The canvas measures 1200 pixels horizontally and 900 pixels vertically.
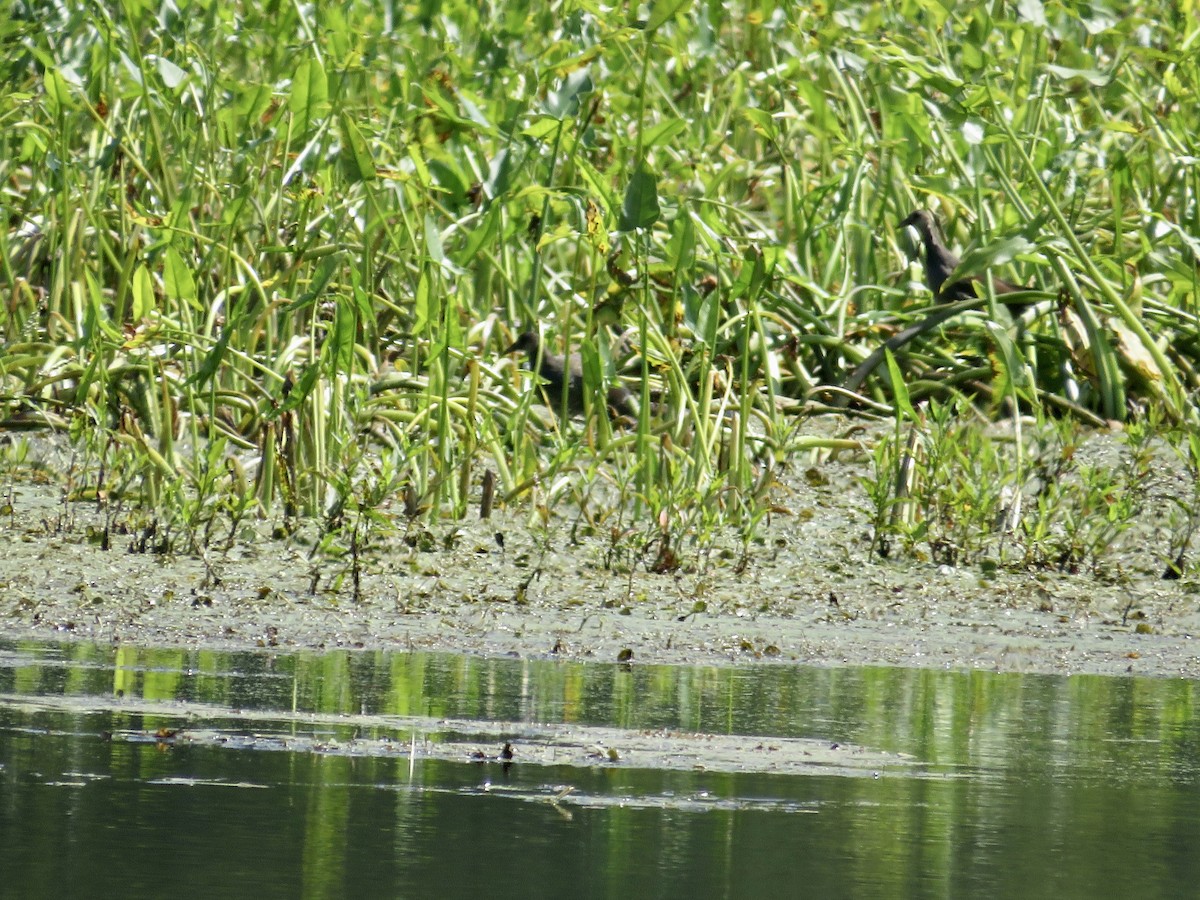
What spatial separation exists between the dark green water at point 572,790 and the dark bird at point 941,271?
8.24 ft

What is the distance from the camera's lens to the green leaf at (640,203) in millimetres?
5051

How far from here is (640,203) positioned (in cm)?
509

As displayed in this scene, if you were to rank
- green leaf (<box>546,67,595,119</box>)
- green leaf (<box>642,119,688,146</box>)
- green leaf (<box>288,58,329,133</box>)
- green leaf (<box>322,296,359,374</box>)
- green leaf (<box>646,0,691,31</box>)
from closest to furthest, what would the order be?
green leaf (<box>322,296,359,374</box>), green leaf (<box>646,0,691,31</box>), green leaf (<box>642,119,688,146</box>), green leaf (<box>546,67,595,119</box>), green leaf (<box>288,58,329,133</box>)

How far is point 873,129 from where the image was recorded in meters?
7.36

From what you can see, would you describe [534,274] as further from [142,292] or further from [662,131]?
[142,292]

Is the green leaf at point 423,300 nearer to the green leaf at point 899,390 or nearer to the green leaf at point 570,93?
the green leaf at point 570,93

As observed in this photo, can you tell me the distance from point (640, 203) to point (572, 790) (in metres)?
2.60

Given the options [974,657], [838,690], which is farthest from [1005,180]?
[838,690]

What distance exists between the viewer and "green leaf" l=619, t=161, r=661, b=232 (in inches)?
199

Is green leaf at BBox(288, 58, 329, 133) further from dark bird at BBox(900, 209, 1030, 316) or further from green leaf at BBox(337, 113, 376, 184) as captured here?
dark bird at BBox(900, 209, 1030, 316)

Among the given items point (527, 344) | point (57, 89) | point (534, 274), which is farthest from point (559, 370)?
point (57, 89)

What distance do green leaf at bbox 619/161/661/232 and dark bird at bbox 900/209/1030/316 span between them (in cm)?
130

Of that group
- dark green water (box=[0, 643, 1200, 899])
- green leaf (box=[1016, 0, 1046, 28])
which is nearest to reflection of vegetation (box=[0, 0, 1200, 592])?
green leaf (box=[1016, 0, 1046, 28])

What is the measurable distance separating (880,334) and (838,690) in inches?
112
